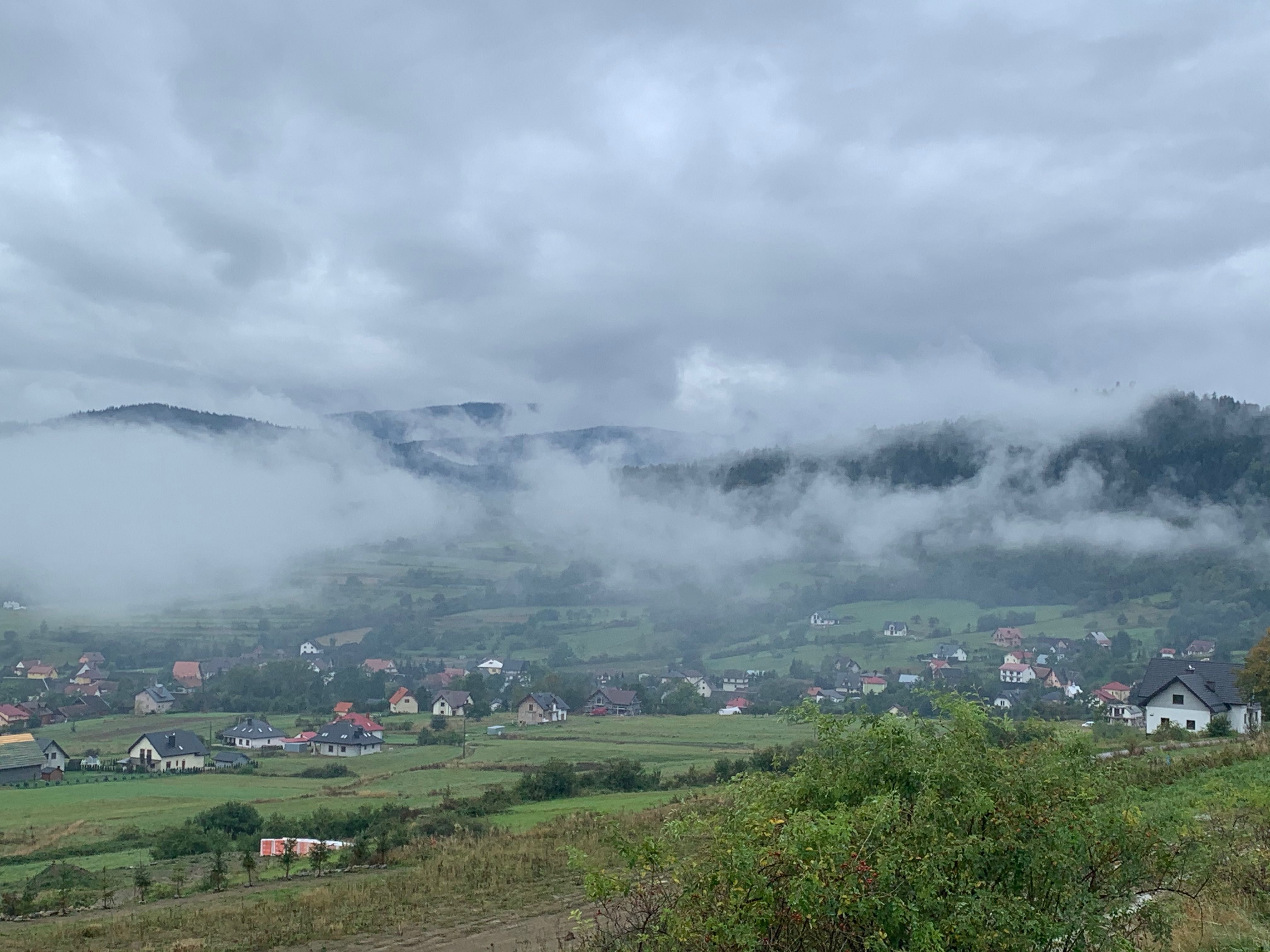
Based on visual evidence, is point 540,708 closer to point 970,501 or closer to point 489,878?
point 489,878

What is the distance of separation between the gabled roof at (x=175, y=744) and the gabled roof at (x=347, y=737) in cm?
791

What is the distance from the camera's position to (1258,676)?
1697 inches

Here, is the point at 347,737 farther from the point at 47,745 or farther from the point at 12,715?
the point at 12,715

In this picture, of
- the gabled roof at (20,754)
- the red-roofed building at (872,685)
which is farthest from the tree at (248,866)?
the red-roofed building at (872,685)

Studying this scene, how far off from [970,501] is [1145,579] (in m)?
48.6

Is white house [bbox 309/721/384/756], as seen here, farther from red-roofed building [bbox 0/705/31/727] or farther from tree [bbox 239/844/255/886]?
tree [bbox 239/844/255/886]

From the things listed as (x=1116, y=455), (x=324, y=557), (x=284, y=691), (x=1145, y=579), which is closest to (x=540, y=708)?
(x=284, y=691)

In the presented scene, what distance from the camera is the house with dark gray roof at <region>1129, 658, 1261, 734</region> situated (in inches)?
1781

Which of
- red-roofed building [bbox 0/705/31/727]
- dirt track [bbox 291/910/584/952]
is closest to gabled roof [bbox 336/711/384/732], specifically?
red-roofed building [bbox 0/705/31/727]

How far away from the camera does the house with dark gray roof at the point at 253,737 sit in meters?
69.4

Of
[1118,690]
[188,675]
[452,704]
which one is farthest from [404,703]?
[1118,690]

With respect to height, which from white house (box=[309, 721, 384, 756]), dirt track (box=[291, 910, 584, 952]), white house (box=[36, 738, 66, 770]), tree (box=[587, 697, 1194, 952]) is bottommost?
white house (box=[309, 721, 384, 756])

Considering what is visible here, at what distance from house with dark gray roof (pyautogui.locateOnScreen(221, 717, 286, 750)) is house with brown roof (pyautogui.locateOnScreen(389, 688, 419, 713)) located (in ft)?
63.5

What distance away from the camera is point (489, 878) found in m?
20.4
